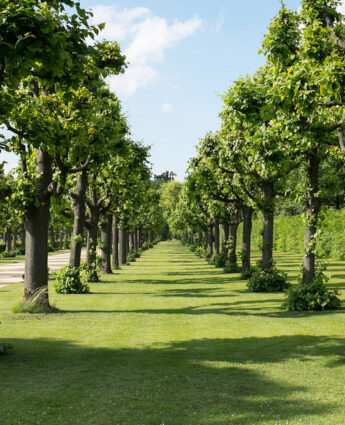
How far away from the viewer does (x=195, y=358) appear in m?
8.11

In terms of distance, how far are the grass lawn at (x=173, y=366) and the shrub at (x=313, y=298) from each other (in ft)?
2.09

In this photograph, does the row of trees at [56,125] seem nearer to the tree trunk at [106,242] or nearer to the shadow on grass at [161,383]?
the tree trunk at [106,242]

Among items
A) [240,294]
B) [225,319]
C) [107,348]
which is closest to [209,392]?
[107,348]

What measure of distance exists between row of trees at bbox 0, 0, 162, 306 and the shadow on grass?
4301 millimetres

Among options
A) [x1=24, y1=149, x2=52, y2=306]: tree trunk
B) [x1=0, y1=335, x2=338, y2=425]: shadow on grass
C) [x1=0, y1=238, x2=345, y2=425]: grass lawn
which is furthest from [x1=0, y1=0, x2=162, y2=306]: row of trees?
[x1=0, y1=335, x2=338, y2=425]: shadow on grass

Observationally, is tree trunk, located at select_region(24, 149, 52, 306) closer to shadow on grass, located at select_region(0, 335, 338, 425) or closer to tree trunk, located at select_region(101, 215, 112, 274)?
shadow on grass, located at select_region(0, 335, 338, 425)

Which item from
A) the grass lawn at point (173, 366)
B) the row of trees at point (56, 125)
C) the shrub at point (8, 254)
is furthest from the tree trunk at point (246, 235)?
the shrub at point (8, 254)

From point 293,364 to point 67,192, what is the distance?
12.9m

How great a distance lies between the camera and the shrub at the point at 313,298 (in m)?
13.1

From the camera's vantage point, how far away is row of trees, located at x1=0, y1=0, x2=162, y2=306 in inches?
239

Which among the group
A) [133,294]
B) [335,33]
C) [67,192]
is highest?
[335,33]

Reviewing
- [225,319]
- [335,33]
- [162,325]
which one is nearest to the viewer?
[335,33]

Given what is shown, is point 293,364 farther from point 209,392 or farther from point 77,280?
point 77,280

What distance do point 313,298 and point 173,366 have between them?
7053 millimetres
